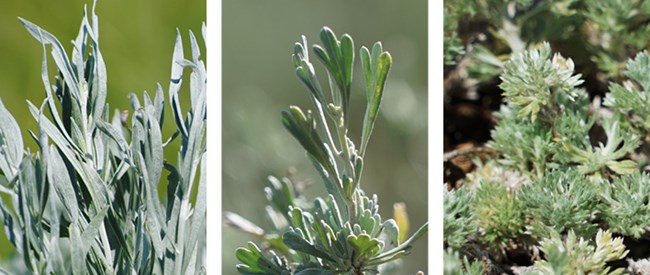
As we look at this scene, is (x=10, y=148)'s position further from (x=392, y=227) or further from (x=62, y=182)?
(x=392, y=227)

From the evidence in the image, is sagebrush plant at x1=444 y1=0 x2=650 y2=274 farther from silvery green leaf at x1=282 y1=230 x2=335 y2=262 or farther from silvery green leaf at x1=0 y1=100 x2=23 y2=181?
silvery green leaf at x1=0 y1=100 x2=23 y2=181

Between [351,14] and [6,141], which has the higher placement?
[351,14]

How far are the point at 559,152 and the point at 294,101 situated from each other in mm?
639

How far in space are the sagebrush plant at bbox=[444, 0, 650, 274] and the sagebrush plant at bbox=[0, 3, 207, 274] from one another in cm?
53

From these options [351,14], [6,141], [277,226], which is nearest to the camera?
[6,141]

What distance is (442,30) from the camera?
4.91 feet

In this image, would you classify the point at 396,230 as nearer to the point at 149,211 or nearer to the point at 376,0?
the point at 149,211

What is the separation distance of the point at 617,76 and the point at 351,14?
0.59 m

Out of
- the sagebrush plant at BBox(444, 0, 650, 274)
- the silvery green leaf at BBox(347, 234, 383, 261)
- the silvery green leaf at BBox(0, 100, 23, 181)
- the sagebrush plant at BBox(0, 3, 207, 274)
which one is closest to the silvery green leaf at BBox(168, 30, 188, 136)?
the sagebrush plant at BBox(0, 3, 207, 274)

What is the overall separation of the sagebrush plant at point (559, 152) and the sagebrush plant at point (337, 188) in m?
0.19

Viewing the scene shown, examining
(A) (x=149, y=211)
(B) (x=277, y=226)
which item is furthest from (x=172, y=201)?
(B) (x=277, y=226)

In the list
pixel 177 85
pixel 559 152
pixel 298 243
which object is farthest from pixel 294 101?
pixel 559 152

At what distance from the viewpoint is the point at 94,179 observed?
4.40 ft

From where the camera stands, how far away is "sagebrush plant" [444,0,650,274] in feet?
4.52
